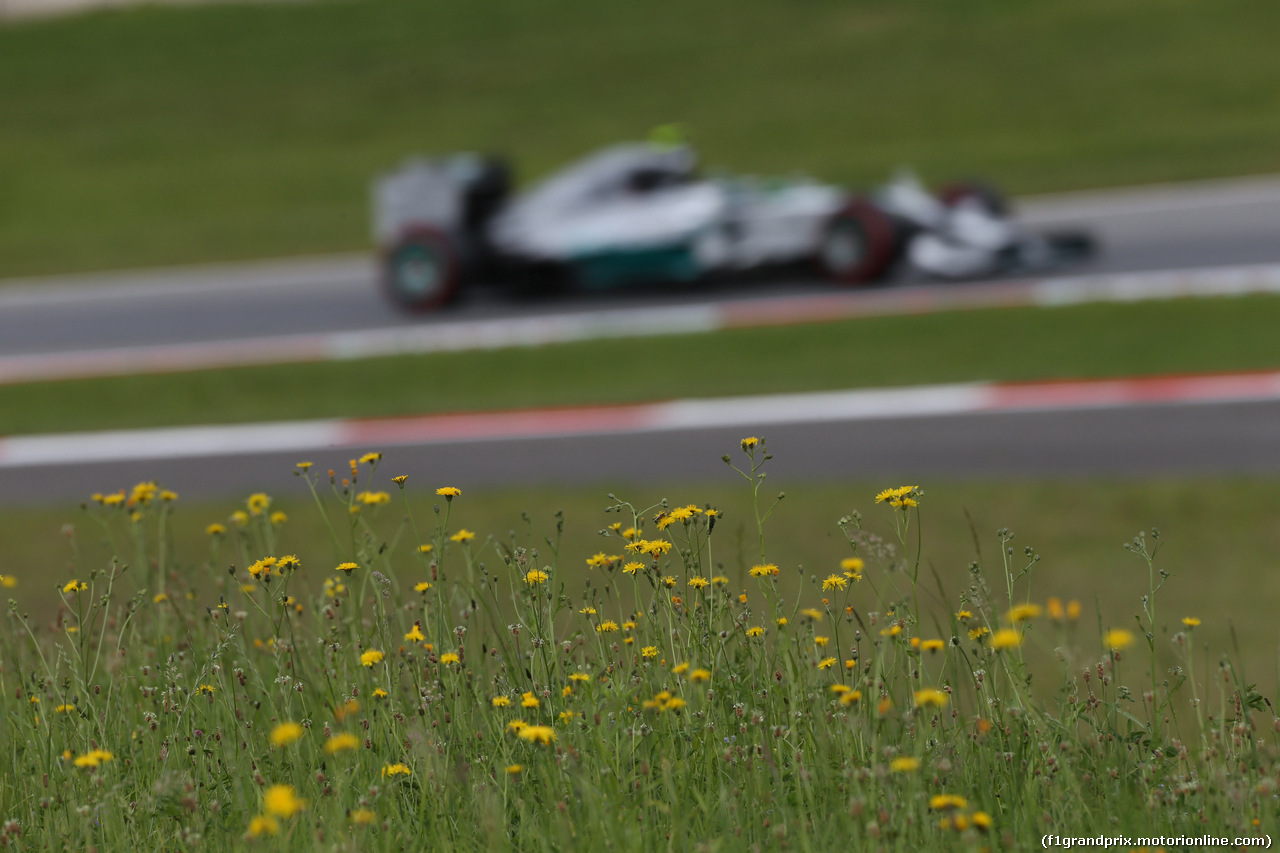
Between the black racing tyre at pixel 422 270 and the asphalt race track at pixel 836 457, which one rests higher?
the black racing tyre at pixel 422 270

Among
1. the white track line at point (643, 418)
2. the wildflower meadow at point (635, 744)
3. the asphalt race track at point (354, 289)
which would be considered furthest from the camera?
the asphalt race track at point (354, 289)

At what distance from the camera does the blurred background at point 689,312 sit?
23.7 feet

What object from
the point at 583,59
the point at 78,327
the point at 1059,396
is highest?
the point at 583,59

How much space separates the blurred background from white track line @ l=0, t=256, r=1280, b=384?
0.06m

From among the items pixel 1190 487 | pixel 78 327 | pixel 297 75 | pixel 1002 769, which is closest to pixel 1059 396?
pixel 1190 487

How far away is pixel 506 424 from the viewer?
9.36m

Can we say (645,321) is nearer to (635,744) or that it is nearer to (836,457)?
(836,457)

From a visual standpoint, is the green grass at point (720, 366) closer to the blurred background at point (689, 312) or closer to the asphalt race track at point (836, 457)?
the blurred background at point (689, 312)

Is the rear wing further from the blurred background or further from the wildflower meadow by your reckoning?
the wildflower meadow

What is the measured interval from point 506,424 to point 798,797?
23.5ft

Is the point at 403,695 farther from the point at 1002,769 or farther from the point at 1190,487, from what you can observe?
the point at 1190,487

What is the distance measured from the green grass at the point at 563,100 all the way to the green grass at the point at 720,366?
566cm

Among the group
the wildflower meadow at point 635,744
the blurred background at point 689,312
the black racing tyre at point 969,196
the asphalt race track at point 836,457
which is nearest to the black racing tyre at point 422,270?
the blurred background at point 689,312

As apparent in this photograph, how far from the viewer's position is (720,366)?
10312 mm
